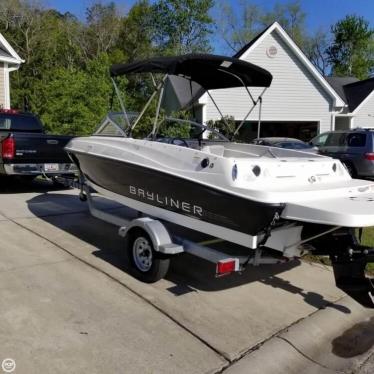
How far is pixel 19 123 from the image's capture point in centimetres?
1099

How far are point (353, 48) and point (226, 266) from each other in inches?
1992

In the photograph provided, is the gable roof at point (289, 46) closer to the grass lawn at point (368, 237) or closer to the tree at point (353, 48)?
the grass lawn at point (368, 237)

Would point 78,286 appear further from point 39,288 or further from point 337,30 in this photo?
point 337,30

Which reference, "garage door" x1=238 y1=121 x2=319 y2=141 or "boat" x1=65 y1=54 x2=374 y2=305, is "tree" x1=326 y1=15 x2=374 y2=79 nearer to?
"garage door" x1=238 y1=121 x2=319 y2=141

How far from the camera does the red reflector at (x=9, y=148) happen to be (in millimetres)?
8812

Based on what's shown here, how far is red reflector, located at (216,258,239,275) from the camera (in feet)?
13.4

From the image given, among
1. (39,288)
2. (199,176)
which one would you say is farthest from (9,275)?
(199,176)

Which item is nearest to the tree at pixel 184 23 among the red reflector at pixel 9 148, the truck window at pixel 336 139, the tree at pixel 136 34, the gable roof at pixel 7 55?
the tree at pixel 136 34

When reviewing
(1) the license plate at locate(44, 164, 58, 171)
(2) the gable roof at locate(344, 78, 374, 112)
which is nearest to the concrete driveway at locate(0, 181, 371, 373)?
(1) the license plate at locate(44, 164, 58, 171)

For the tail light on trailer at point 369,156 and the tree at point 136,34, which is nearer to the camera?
the tail light on trailer at point 369,156

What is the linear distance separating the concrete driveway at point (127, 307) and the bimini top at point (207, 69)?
7.81 feet

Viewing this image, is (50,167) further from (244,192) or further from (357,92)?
(357,92)

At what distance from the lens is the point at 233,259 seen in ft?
13.7

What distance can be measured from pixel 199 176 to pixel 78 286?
1707 mm
